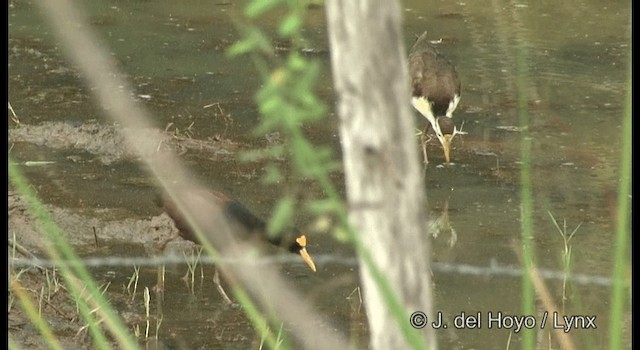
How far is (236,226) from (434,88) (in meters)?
2.22

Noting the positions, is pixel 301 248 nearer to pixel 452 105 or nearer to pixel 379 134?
pixel 452 105

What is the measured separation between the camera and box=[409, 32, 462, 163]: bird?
6297mm

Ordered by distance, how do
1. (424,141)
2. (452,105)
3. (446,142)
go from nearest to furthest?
(446,142), (424,141), (452,105)

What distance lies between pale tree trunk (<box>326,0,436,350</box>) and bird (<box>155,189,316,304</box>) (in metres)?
2.90

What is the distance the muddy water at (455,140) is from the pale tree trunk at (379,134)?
2193 mm

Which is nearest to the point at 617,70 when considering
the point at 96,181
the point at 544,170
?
the point at 544,170

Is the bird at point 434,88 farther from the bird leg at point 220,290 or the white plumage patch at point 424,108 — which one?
the bird leg at point 220,290

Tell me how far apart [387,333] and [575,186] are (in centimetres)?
417

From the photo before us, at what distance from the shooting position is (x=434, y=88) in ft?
21.7

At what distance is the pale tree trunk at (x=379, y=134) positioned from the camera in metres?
A: 1.56

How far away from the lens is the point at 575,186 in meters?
5.75

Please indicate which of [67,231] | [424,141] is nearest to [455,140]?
[424,141]

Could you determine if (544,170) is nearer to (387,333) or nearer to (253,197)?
(253,197)

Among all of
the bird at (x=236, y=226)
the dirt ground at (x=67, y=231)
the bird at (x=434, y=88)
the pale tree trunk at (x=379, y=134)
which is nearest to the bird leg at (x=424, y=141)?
the bird at (x=434, y=88)
